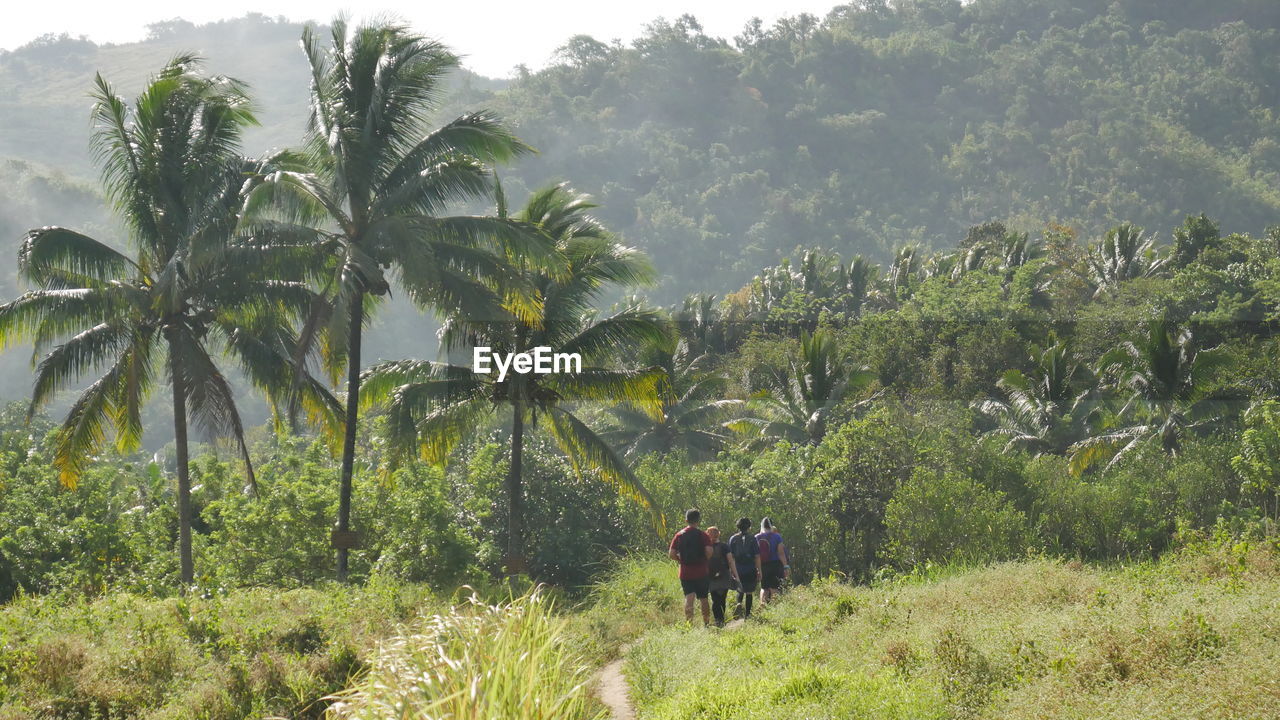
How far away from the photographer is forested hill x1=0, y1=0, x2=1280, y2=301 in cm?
11556

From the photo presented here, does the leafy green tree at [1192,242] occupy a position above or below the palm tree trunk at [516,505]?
above

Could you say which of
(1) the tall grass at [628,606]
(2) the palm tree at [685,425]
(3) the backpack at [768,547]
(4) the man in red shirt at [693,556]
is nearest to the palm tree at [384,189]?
(1) the tall grass at [628,606]

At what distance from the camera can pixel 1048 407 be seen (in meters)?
27.4

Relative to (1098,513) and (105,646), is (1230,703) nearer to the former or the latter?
(105,646)

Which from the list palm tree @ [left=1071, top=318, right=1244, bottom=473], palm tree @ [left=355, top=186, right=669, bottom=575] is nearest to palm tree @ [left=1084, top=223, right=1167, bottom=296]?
palm tree @ [left=1071, top=318, right=1244, bottom=473]

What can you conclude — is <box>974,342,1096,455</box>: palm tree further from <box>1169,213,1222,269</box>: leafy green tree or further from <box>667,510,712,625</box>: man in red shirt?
<box>1169,213,1222,269</box>: leafy green tree

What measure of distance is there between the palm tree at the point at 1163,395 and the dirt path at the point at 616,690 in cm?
1504

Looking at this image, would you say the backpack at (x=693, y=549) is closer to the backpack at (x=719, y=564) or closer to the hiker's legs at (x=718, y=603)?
the backpack at (x=719, y=564)

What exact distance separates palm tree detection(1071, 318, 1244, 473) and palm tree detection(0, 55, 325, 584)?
17301 millimetres

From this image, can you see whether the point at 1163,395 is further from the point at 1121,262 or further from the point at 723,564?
the point at 1121,262

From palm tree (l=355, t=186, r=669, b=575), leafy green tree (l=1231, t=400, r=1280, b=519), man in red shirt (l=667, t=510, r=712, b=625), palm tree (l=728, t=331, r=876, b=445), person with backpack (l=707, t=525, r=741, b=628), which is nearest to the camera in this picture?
man in red shirt (l=667, t=510, r=712, b=625)

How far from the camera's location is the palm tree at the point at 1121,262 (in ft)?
140

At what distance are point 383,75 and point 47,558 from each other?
9.74 meters

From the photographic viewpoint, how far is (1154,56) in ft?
479
